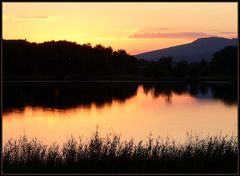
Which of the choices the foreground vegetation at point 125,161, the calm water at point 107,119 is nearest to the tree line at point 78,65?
the calm water at point 107,119

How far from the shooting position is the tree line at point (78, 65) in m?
76.8

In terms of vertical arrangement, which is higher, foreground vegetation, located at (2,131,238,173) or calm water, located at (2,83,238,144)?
foreground vegetation, located at (2,131,238,173)

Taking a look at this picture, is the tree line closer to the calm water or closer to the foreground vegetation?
the calm water

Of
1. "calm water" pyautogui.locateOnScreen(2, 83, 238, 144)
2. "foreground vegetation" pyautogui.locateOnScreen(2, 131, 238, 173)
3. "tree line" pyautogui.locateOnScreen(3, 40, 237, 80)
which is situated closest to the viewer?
"foreground vegetation" pyautogui.locateOnScreen(2, 131, 238, 173)

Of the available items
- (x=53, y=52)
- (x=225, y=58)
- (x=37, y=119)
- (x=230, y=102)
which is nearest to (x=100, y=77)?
(x=53, y=52)

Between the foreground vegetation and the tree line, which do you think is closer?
the foreground vegetation

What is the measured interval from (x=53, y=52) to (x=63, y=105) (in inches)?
1966

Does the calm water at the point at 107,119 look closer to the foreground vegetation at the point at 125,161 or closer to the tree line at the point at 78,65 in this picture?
the foreground vegetation at the point at 125,161

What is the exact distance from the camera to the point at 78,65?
84.0m

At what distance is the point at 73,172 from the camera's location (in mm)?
8922

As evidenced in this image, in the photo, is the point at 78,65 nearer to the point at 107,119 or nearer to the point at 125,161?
the point at 107,119

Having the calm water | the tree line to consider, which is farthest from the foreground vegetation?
the tree line

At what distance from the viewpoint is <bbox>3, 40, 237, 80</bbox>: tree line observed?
76.8 metres

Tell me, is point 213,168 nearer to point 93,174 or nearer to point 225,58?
point 93,174
